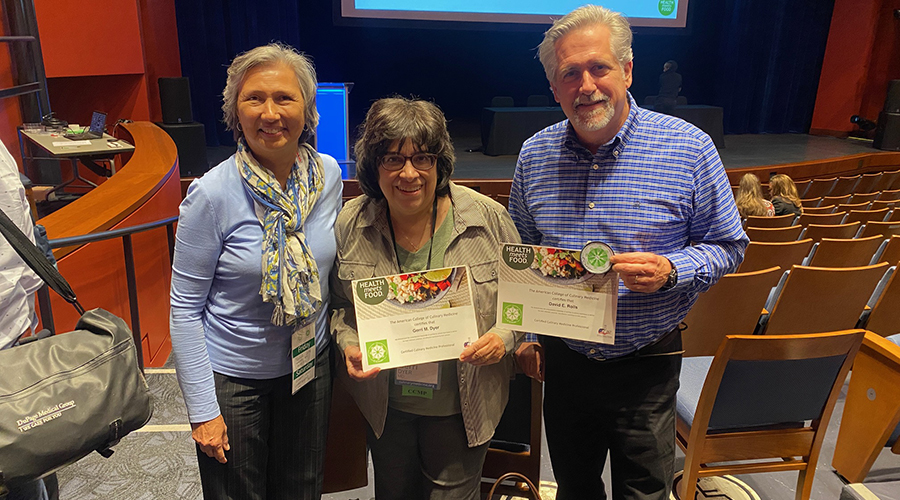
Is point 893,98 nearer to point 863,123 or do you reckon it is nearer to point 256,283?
point 863,123

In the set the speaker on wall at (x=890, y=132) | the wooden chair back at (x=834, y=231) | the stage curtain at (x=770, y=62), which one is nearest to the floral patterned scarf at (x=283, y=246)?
the wooden chair back at (x=834, y=231)

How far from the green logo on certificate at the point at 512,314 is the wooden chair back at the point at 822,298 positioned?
1658mm

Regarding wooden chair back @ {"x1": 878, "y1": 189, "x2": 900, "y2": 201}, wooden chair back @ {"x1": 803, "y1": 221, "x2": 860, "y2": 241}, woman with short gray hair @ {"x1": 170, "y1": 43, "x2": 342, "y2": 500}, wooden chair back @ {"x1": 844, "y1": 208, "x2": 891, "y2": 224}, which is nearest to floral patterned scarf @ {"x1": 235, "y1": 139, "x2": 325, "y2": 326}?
woman with short gray hair @ {"x1": 170, "y1": 43, "x2": 342, "y2": 500}

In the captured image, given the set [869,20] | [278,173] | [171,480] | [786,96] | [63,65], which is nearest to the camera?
[278,173]

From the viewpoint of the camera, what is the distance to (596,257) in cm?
134

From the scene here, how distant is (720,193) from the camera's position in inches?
56.9

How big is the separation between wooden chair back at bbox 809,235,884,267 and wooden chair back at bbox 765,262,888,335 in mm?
740

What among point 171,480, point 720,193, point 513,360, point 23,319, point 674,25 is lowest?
point 171,480

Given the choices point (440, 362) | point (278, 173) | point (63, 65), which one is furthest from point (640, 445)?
point (63, 65)

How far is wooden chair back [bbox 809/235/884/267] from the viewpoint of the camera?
3250 millimetres

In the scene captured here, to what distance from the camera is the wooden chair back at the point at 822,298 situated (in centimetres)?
241

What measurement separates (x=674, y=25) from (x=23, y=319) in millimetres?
10252

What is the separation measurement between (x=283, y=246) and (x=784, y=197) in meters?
5.41

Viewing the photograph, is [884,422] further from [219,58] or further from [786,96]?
[786,96]
